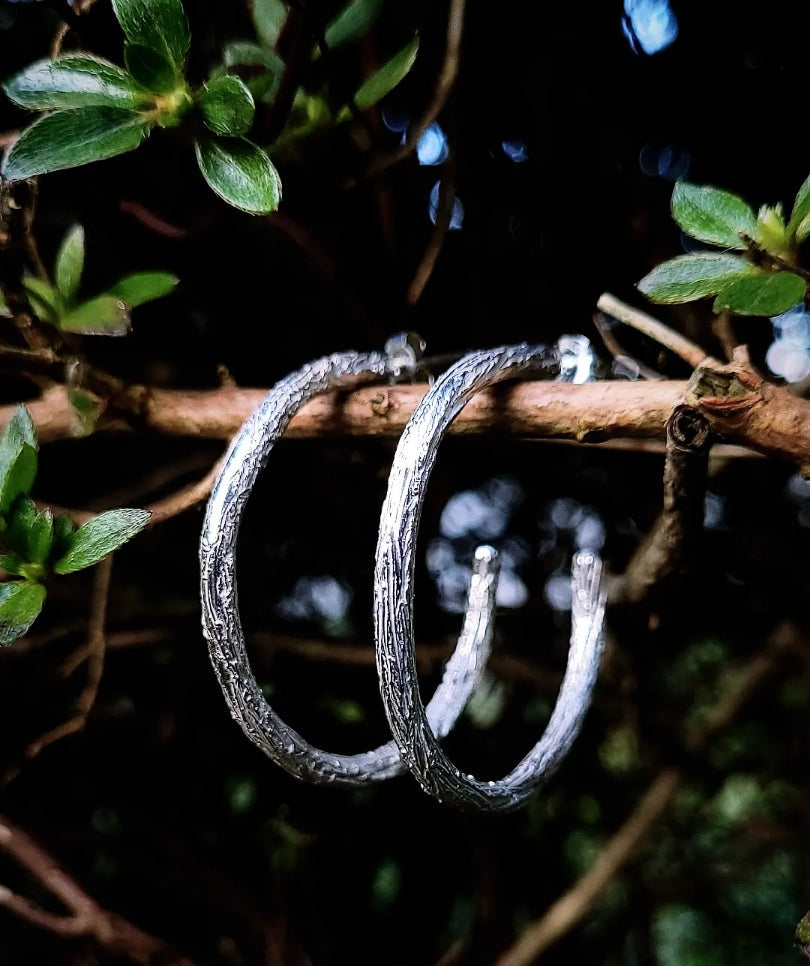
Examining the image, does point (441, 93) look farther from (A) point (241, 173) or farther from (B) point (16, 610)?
(B) point (16, 610)

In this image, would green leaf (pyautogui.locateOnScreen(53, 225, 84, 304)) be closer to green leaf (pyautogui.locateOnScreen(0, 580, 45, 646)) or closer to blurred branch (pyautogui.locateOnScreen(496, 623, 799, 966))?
green leaf (pyautogui.locateOnScreen(0, 580, 45, 646))

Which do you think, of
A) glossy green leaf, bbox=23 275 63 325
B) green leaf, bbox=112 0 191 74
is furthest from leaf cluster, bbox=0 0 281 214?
glossy green leaf, bbox=23 275 63 325

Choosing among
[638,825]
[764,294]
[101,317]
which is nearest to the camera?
[764,294]

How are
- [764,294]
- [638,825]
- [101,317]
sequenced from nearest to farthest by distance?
[764,294]
[101,317]
[638,825]

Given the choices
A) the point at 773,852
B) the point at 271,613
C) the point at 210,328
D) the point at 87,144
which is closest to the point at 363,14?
the point at 87,144

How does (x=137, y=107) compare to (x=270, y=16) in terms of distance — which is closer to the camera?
(x=137, y=107)

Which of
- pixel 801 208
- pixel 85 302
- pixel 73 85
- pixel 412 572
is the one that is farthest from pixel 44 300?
pixel 801 208

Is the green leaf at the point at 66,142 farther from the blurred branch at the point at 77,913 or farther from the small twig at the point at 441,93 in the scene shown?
the blurred branch at the point at 77,913
